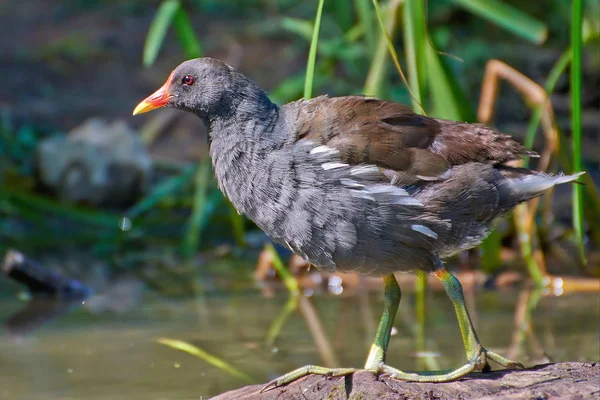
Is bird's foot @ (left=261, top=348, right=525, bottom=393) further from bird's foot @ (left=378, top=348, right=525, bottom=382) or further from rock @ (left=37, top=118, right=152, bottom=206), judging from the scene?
rock @ (left=37, top=118, right=152, bottom=206)

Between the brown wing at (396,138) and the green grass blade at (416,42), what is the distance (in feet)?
2.12

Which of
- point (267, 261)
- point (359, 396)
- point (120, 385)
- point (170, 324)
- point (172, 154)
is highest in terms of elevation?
point (172, 154)

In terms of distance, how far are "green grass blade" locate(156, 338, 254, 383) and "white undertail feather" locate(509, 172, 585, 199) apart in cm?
130

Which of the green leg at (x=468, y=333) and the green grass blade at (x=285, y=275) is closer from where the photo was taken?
the green leg at (x=468, y=333)

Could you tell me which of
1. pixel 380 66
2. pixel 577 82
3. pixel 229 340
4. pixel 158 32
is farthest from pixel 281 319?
pixel 577 82

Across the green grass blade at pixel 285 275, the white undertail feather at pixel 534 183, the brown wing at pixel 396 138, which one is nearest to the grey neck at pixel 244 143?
the brown wing at pixel 396 138

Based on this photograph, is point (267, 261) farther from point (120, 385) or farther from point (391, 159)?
point (391, 159)

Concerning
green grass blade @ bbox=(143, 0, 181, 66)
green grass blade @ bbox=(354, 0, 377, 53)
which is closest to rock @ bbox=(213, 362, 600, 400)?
green grass blade @ bbox=(143, 0, 181, 66)

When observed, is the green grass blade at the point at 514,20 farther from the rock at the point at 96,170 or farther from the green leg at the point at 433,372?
the rock at the point at 96,170

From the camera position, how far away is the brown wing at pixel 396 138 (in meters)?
3.18

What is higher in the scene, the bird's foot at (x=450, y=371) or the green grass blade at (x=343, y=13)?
the green grass blade at (x=343, y=13)

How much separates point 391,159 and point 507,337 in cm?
158

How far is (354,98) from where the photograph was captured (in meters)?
3.33

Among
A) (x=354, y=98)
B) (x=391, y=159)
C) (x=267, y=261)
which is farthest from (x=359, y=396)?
(x=267, y=261)
